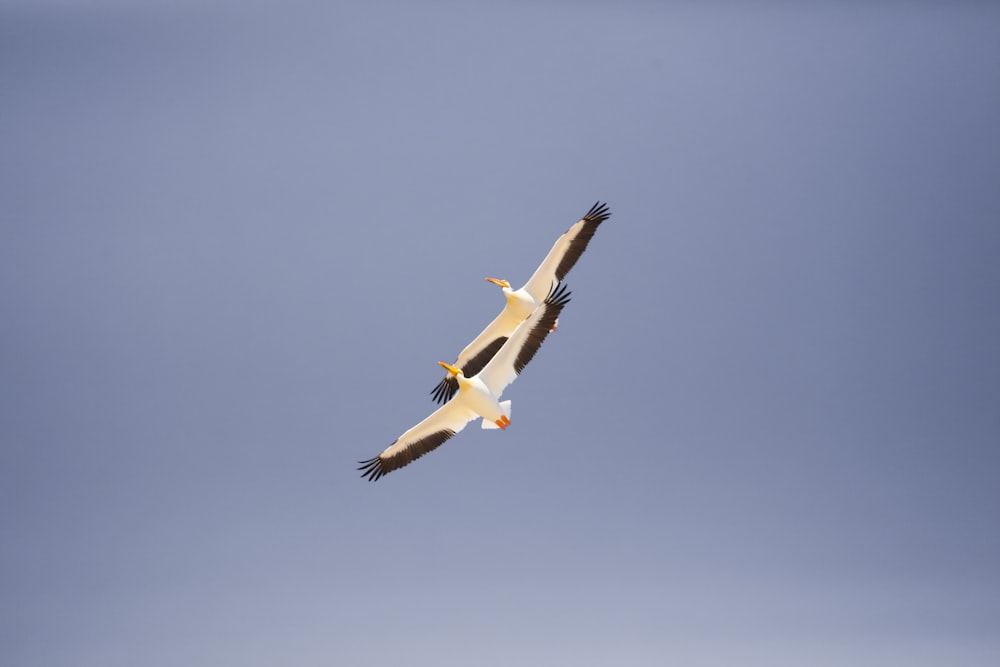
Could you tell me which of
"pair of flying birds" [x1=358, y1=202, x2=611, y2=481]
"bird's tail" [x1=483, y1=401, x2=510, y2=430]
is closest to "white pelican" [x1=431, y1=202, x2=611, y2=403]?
"pair of flying birds" [x1=358, y1=202, x2=611, y2=481]

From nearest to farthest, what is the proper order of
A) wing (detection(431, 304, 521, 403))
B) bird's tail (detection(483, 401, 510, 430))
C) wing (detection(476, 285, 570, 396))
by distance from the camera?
wing (detection(476, 285, 570, 396)) → bird's tail (detection(483, 401, 510, 430)) → wing (detection(431, 304, 521, 403))

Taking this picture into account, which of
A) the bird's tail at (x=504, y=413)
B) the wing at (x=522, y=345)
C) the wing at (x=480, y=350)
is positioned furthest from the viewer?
the wing at (x=480, y=350)

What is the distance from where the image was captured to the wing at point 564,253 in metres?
24.5

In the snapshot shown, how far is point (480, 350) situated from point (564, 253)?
3.06m

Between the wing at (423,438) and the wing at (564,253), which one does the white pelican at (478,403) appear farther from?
the wing at (564,253)

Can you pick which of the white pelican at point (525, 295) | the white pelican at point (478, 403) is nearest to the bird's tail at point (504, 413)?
the white pelican at point (478, 403)

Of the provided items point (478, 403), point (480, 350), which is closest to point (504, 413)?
point (478, 403)

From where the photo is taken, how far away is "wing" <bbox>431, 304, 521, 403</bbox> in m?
25.5

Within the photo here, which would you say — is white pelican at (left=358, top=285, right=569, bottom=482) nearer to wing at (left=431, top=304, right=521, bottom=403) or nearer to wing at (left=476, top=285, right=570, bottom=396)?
wing at (left=476, top=285, right=570, bottom=396)

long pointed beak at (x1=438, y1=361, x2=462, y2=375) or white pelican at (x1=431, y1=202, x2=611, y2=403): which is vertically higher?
white pelican at (x1=431, y1=202, x2=611, y2=403)

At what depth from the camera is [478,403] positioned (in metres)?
23.1

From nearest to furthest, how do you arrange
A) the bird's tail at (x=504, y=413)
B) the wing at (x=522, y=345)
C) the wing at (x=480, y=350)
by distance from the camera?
Answer: 1. the wing at (x=522, y=345)
2. the bird's tail at (x=504, y=413)
3. the wing at (x=480, y=350)

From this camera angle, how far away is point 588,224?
80.5ft

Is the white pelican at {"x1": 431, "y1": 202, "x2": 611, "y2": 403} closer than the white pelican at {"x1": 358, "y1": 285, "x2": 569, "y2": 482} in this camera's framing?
No
